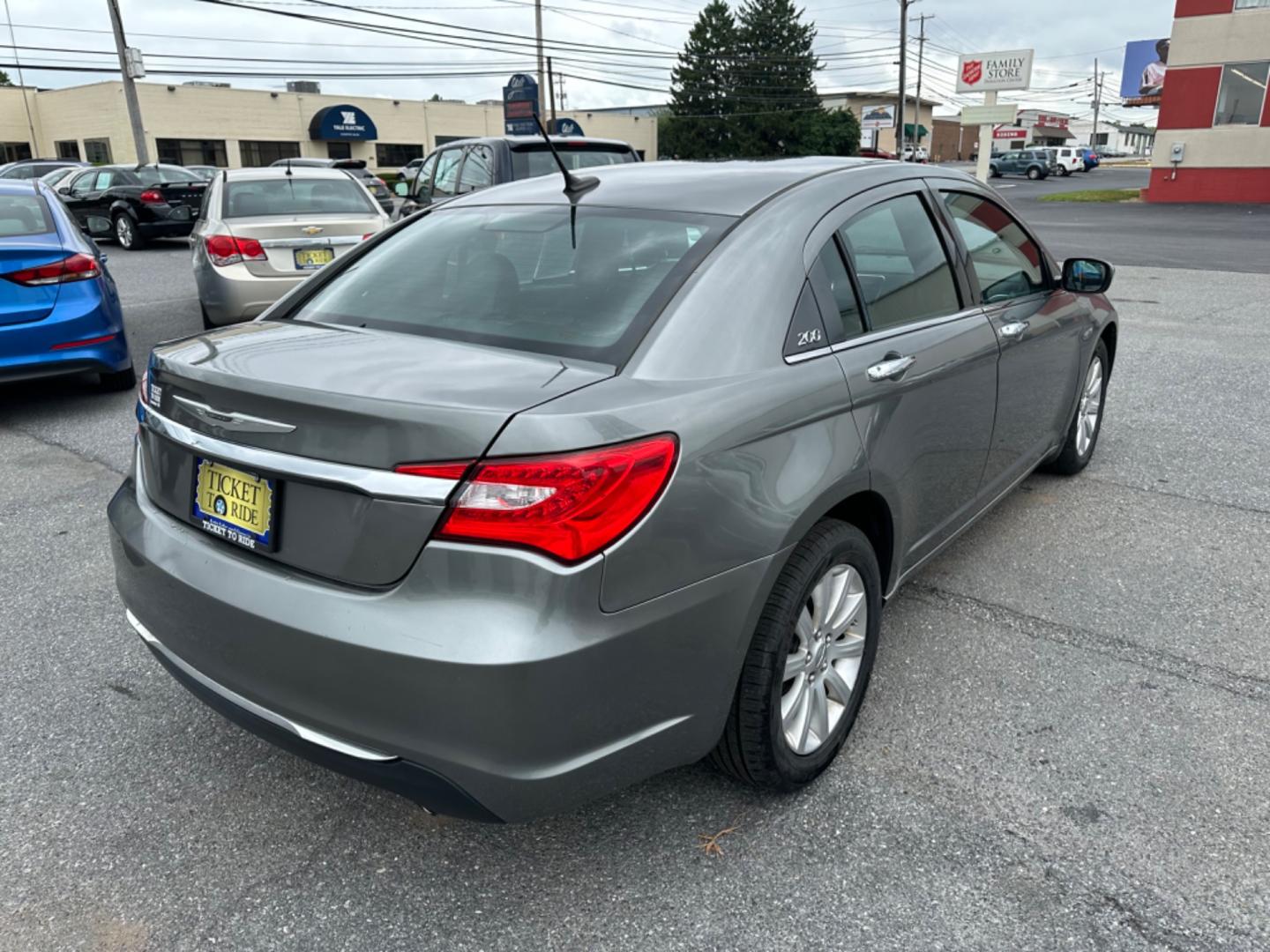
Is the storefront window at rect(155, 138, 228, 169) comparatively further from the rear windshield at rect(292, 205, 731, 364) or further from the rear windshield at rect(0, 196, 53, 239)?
the rear windshield at rect(292, 205, 731, 364)

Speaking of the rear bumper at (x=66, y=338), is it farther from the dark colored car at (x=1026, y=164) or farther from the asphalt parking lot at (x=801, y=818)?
the dark colored car at (x=1026, y=164)

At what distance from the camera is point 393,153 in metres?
50.8

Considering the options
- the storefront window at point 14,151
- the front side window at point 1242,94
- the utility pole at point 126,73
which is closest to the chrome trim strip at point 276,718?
the utility pole at point 126,73

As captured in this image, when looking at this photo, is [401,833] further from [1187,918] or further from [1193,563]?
[1193,563]

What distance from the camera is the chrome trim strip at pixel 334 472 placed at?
6.21 ft

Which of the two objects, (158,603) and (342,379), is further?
(158,603)

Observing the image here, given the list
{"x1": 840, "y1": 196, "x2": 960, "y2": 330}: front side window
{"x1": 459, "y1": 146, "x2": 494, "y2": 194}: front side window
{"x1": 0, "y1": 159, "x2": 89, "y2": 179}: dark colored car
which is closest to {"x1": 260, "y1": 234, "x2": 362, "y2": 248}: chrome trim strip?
{"x1": 459, "y1": 146, "x2": 494, "y2": 194}: front side window

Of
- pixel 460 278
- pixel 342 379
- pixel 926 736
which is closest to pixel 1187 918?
pixel 926 736

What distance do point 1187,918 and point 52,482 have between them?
537 cm

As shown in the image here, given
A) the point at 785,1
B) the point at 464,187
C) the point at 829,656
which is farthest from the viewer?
the point at 785,1

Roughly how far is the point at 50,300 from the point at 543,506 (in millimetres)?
5697

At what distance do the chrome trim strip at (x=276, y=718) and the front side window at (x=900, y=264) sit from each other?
70.4 inches

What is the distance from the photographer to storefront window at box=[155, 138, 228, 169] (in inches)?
1670

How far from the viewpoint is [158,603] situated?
2357 millimetres
